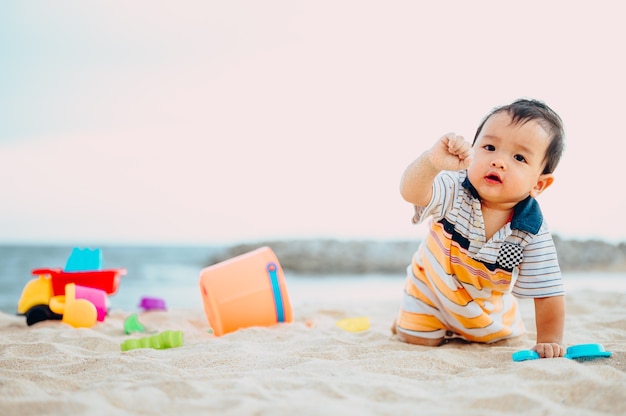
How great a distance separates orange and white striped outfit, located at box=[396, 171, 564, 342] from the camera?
202cm

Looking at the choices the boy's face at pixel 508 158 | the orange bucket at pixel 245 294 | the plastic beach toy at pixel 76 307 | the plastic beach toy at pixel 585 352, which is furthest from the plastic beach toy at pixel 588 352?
the plastic beach toy at pixel 76 307

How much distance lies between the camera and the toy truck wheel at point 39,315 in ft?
9.03

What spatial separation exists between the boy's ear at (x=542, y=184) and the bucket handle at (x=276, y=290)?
135 centimetres

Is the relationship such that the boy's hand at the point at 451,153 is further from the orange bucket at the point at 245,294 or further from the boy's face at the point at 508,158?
the orange bucket at the point at 245,294

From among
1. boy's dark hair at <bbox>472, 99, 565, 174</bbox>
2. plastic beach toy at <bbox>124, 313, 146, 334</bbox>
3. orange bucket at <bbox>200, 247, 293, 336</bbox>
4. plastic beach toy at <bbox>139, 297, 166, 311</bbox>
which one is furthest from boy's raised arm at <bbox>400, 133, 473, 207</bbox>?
plastic beach toy at <bbox>139, 297, 166, 311</bbox>

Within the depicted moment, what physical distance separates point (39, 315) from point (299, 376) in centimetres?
185

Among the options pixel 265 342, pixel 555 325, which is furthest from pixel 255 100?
pixel 555 325

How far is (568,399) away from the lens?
4.28 feet

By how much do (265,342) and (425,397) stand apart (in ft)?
3.67

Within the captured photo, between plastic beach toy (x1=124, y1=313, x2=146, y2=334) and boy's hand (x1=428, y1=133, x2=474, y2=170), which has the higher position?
boy's hand (x1=428, y1=133, x2=474, y2=170)

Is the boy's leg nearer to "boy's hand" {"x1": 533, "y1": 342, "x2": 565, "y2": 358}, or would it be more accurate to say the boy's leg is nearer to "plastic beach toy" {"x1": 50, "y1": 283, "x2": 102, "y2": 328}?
"boy's hand" {"x1": 533, "y1": 342, "x2": 565, "y2": 358}

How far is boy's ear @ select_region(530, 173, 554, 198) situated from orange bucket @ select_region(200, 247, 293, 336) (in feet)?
4.19

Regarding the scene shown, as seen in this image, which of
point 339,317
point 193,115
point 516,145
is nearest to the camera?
point 516,145

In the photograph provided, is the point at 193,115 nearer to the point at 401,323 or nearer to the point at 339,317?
the point at 339,317
